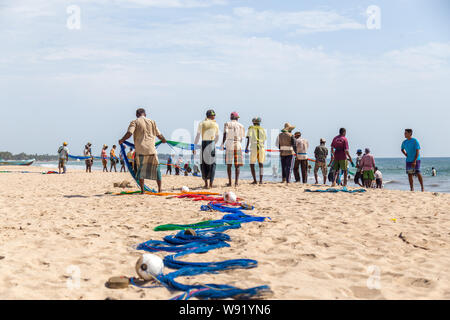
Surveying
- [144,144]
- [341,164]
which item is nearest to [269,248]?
[144,144]

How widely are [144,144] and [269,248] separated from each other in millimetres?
4692

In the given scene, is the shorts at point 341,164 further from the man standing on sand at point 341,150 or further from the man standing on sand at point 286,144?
the man standing on sand at point 286,144

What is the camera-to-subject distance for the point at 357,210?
629cm

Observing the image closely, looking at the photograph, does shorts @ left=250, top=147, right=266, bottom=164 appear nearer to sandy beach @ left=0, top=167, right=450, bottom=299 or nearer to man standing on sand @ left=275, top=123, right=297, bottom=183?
man standing on sand @ left=275, top=123, right=297, bottom=183

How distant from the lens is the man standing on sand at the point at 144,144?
789cm

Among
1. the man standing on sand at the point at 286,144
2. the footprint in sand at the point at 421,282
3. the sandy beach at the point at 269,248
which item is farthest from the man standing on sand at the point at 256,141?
the footprint in sand at the point at 421,282

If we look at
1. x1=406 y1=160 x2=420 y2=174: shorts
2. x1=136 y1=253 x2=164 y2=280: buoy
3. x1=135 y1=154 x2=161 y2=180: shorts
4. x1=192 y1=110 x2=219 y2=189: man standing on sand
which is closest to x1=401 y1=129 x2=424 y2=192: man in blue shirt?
x1=406 y1=160 x2=420 y2=174: shorts

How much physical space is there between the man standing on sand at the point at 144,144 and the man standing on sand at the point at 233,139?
6.72 feet

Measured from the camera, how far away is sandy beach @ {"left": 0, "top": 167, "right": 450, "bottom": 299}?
9.39ft

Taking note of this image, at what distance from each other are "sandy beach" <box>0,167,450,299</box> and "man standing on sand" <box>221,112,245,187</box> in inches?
116

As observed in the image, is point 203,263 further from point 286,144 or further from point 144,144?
point 286,144

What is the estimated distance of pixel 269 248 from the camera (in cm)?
397
